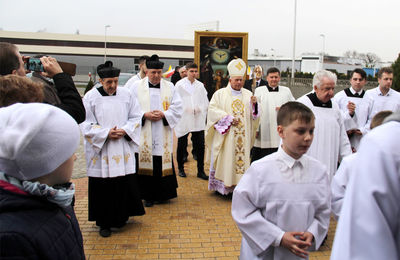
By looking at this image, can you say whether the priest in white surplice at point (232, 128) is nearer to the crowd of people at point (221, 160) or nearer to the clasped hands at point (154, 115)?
the crowd of people at point (221, 160)

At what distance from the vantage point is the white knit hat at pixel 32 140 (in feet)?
4.91

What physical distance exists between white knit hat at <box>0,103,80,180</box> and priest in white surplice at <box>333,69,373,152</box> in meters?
5.27

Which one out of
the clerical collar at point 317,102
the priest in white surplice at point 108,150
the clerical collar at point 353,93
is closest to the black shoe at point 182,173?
the priest in white surplice at point 108,150

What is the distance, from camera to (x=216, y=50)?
10.5 m

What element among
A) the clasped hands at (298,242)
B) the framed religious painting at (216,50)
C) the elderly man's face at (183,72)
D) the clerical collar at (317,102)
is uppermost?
the framed religious painting at (216,50)

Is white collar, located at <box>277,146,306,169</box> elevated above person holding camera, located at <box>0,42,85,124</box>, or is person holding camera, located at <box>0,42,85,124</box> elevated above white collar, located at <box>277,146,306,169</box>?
person holding camera, located at <box>0,42,85,124</box>

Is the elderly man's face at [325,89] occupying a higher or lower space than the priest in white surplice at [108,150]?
higher

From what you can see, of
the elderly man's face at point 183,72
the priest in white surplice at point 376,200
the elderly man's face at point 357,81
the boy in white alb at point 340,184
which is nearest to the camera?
the priest in white surplice at point 376,200

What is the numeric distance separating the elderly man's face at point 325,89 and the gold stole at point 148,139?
2552mm

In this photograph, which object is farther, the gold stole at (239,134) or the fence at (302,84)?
the fence at (302,84)

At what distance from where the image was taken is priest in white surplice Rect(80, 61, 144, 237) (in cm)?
495

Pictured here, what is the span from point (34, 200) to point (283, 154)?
181 cm

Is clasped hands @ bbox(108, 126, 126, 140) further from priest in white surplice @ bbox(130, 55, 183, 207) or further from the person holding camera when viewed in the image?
the person holding camera

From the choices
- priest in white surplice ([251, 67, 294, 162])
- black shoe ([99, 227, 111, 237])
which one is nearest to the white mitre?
priest in white surplice ([251, 67, 294, 162])
